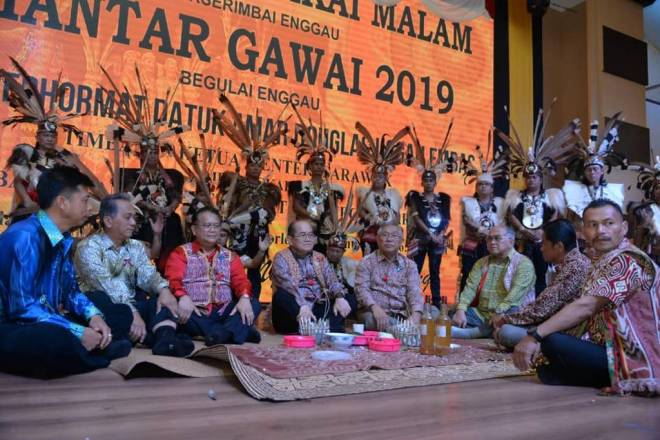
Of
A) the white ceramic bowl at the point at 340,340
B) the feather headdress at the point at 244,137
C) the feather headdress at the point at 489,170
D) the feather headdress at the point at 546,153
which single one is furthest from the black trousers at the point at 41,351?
the feather headdress at the point at 546,153

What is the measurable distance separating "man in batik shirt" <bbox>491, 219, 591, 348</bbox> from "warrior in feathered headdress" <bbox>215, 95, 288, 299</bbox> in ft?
7.18

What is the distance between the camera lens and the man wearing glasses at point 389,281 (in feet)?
13.5

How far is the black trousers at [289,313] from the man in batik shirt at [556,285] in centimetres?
116

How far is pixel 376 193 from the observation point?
5.50m

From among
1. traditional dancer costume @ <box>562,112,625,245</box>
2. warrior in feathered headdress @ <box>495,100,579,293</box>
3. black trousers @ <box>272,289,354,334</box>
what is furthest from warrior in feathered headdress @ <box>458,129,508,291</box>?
black trousers @ <box>272,289,354,334</box>

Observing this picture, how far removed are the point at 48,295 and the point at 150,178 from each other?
2.28 meters

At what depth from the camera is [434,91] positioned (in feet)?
22.9

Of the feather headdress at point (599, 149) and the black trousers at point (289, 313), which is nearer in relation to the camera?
the black trousers at point (289, 313)

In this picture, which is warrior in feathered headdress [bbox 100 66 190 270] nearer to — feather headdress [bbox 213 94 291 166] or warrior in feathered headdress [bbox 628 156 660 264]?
feather headdress [bbox 213 94 291 166]

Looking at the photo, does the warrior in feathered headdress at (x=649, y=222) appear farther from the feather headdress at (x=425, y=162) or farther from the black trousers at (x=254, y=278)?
the black trousers at (x=254, y=278)

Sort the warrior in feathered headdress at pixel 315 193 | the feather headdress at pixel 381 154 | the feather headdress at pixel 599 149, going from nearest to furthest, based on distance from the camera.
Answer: the warrior in feathered headdress at pixel 315 193 → the feather headdress at pixel 381 154 → the feather headdress at pixel 599 149

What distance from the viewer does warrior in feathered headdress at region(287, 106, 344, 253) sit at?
511 cm

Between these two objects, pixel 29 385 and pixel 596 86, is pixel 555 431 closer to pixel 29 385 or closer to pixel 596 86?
pixel 29 385

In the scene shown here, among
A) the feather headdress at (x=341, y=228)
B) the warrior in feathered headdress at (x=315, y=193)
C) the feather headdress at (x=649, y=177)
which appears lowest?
the feather headdress at (x=341, y=228)
